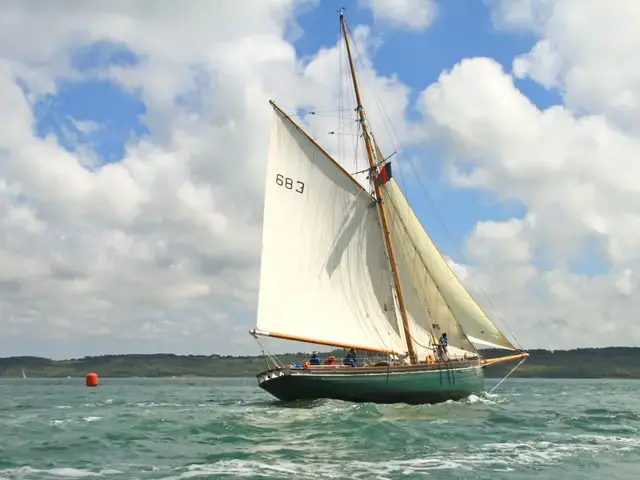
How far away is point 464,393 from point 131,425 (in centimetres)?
2775

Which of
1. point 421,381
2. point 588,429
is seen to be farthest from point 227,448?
point 421,381

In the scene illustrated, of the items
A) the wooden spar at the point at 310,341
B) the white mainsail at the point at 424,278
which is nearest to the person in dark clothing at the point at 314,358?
the wooden spar at the point at 310,341

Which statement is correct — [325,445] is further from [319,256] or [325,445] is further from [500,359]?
[500,359]

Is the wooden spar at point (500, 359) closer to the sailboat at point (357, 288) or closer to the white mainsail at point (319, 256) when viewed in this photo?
the sailboat at point (357, 288)

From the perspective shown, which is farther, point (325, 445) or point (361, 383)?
point (361, 383)

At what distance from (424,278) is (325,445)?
29.2m

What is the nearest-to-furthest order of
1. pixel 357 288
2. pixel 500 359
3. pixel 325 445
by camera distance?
pixel 325 445
pixel 357 288
pixel 500 359

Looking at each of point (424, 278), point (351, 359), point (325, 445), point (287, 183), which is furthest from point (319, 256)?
point (325, 445)

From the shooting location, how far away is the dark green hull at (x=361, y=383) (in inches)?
1938

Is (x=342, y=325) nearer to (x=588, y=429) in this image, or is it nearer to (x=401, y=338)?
(x=401, y=338)

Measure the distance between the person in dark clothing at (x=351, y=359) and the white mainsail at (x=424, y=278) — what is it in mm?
6762

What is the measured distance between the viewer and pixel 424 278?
57.9 metres

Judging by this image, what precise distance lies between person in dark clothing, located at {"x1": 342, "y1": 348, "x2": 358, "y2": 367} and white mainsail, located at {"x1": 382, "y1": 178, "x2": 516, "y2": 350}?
22.2 feet

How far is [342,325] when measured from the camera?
52062mm
